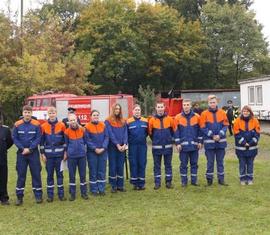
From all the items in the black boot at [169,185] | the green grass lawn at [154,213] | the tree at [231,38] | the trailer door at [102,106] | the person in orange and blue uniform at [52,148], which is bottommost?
the green grass lawn at [154,213]

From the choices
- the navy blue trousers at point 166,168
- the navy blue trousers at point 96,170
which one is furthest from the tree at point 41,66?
the navy blue trousers at point 96,170

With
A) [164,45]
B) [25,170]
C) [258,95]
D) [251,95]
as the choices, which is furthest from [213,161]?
[164,45]

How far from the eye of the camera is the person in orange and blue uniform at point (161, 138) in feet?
34.7

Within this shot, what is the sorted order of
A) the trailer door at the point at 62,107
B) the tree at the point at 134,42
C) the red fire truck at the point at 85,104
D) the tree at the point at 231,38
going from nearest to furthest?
the red fire truck at the point at 85,104
the trailer door at the point at 62,107
the tree at the point at 134,42
the tree at the point at 231,38

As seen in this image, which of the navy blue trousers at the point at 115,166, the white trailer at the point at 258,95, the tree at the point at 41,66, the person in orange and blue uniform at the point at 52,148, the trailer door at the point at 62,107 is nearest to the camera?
the person in orange and blue uniform at the point at 52,148

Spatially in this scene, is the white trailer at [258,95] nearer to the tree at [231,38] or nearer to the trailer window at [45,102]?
the trailer window at [45,102]

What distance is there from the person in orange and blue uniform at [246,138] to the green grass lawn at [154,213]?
0.41 meters

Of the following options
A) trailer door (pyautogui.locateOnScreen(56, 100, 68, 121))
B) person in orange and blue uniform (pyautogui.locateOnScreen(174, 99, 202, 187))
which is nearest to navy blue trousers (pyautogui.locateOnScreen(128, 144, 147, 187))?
person in orange and blue uniform (pyautogui.locateOnScreen(174, 99, 202, 187))

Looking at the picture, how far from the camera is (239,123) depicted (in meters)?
10.7

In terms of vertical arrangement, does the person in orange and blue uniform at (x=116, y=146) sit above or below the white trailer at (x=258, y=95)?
below

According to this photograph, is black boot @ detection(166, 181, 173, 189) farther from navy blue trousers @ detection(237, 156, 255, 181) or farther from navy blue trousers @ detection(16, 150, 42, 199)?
navy blue trousers @ detection(16, 150, 42, 199)

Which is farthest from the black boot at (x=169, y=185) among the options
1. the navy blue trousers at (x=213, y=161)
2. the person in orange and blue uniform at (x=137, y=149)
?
the navy blue trousers at (x=213, y=161)

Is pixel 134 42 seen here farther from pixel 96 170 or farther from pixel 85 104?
pixel 96 170

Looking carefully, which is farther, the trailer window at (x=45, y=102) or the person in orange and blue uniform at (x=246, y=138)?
the trailer window at (x=45, y=102)
